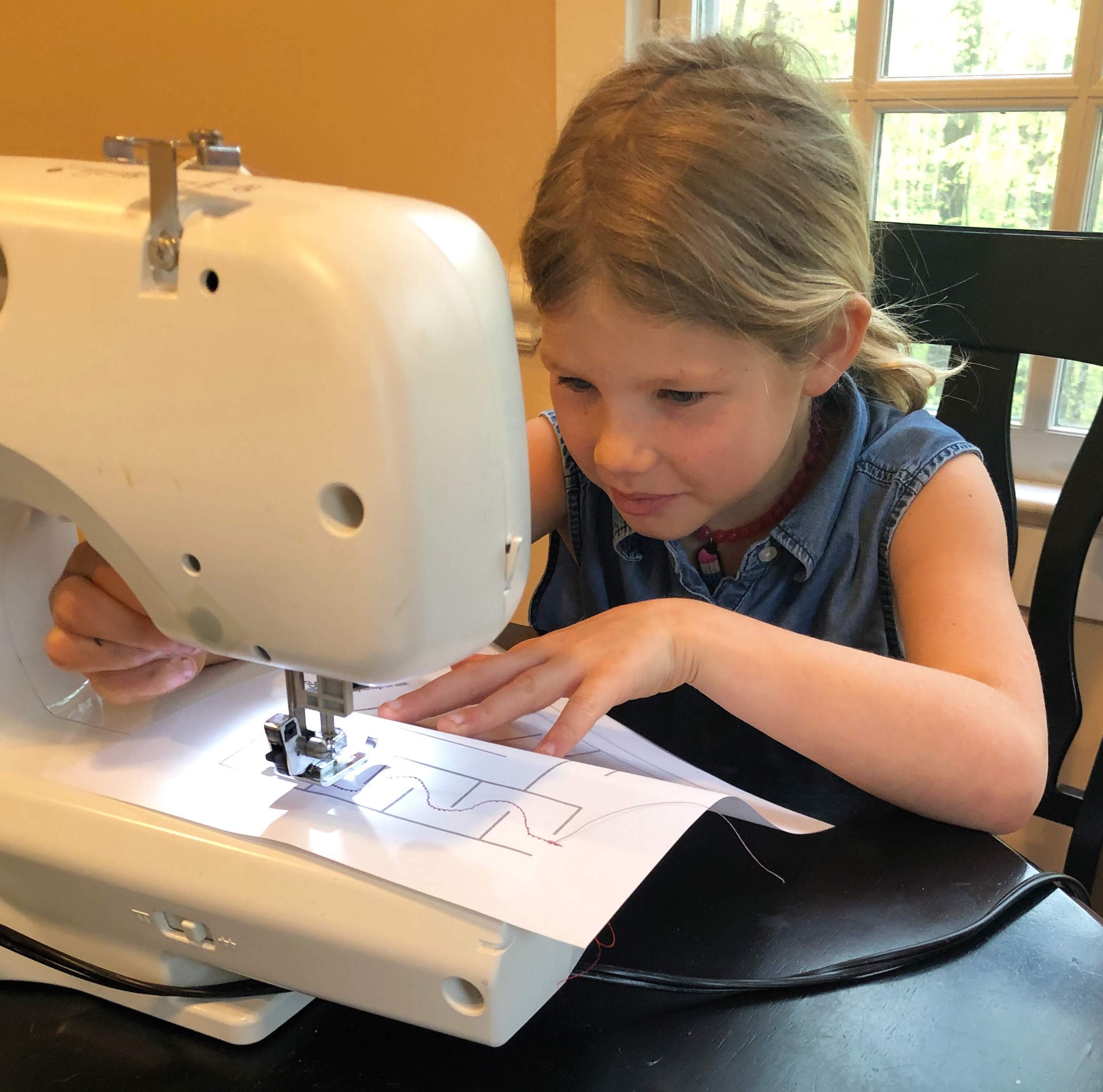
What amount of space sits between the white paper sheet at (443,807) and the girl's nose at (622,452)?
22 cm

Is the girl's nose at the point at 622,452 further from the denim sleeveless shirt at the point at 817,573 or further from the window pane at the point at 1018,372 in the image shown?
the window pane at the point at 1018,372

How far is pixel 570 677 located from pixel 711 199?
364 millimetres

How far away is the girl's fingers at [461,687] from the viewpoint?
64cm

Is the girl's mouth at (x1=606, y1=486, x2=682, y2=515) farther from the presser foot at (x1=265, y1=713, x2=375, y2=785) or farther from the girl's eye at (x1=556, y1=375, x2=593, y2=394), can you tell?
the presser foot at (x1=265, y1=713, x2=375, y2=785)

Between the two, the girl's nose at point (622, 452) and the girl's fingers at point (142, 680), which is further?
the girl's nose at point (622, 452)

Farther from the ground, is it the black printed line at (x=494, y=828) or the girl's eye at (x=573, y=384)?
the girl's eye at (x=573, y=384)

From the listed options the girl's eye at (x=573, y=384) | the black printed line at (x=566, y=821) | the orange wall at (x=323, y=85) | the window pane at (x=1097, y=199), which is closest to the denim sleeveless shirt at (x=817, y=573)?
the girl's eye at (x=573, y=384)

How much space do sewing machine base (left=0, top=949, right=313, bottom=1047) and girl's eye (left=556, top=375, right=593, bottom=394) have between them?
0.45 meters

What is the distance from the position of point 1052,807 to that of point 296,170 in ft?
4.28

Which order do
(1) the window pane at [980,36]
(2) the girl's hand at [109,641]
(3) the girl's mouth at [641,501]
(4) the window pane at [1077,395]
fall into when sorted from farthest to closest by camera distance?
1. (4) the window pane at [1077,395]
2. (1) the window pane at [980,36]
3. (3) the girl's mouth at [641,501]
4. (2) the girl's hand at [109,641]

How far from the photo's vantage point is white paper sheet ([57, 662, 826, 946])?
52 cm

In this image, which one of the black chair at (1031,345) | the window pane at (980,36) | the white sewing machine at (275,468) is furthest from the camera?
the window pane at (980,36)

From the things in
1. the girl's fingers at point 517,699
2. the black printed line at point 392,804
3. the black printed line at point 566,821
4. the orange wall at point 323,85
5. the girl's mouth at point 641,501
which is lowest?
the black printed line at point 392,804

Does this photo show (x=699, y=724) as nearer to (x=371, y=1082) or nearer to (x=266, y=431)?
(x=371, y=1082)
